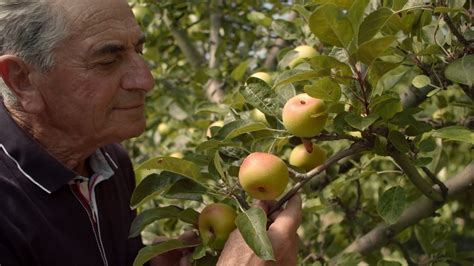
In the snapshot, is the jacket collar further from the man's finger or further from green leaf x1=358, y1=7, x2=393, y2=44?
green leaf x1=358, y1=7, x2=393, y2=44

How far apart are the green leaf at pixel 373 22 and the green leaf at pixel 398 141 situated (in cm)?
18

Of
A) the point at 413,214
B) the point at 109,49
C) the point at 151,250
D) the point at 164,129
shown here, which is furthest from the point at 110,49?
the point at 164,129

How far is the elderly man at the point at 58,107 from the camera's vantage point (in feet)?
4.24

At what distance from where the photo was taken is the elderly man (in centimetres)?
129

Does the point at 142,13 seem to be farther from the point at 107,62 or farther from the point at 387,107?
the point at 387,107

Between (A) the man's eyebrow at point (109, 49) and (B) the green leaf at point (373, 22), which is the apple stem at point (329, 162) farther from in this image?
(A) the man's eyebrow at point (109, 49)

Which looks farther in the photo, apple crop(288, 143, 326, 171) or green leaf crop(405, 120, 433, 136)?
apple crop(288, 143, 326, 171)

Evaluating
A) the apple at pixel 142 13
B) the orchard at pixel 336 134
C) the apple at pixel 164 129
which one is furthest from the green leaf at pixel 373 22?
the apple at pixel 164 129

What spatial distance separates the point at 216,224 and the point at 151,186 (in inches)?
5.3

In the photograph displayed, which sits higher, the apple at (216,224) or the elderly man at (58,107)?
the elderly man at (58,107)

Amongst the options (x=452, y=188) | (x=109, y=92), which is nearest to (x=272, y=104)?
(x=109, y=92)

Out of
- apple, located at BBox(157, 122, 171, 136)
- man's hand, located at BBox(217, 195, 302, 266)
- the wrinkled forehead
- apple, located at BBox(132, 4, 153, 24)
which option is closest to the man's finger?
man's hand, located at BBox(217, 195, 302, 266)

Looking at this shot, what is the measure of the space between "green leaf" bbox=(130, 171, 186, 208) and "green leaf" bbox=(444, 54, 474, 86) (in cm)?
49

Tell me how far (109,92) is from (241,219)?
39 centimetres
